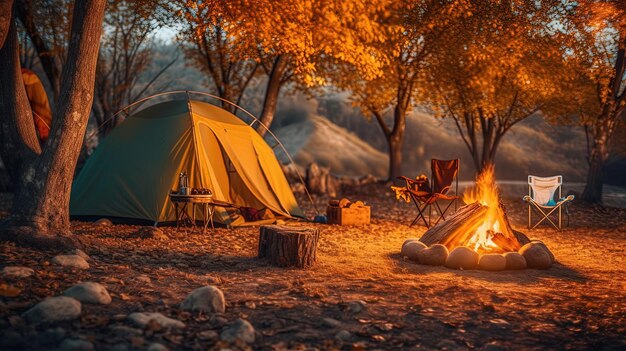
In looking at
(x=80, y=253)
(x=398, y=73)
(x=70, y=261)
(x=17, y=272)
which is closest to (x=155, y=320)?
(x=17, y=272)

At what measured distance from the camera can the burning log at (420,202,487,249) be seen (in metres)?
7.43

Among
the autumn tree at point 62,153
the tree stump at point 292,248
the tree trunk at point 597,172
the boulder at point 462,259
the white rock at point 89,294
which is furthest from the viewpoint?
the tree trunk at point 597,172

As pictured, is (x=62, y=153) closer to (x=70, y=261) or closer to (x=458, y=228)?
(x=70, y=261)

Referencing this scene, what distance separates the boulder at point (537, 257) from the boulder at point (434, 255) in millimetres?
880

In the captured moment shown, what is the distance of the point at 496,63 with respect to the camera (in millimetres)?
14586

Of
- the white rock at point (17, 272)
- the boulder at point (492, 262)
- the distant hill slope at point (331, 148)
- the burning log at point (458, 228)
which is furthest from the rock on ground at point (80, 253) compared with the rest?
the distant hill slope at point (331, 148)

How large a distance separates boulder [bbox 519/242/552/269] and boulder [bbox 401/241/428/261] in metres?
1.12

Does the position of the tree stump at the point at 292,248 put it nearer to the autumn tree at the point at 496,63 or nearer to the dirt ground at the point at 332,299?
the dirt ground at the point at 332,299

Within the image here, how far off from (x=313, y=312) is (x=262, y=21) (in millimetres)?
5538

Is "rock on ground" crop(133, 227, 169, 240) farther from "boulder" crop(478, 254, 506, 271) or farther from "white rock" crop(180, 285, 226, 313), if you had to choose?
"boulder" crop(478, 254, 506, 271)

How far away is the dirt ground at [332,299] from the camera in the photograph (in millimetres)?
3887

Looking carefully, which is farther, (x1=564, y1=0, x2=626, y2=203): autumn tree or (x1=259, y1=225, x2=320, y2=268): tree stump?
(x1=564, y1=0, x2=626, y2=203): autumn tree

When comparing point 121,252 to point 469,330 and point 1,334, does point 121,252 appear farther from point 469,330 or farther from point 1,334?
point 469,330

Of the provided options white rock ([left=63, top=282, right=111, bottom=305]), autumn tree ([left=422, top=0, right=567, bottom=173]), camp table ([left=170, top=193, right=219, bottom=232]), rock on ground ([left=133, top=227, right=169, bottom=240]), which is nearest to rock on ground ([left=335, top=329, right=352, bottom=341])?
white rock ([left=63, top=282, right=111, bottom=305])
